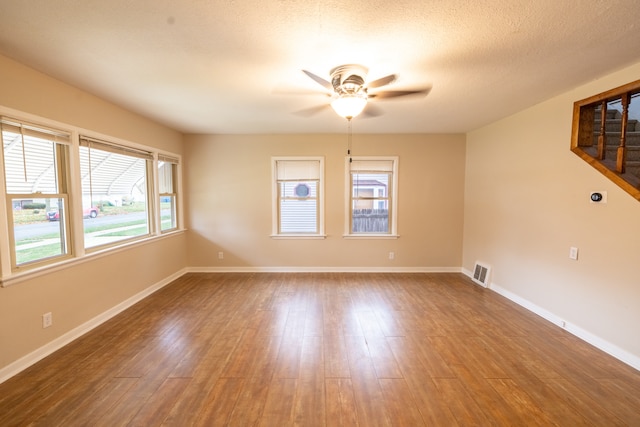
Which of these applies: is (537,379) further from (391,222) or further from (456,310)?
(391,222)

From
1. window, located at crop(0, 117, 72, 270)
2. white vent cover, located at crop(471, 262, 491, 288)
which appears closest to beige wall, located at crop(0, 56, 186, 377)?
window, located at crop(0, 117, 72, 270)

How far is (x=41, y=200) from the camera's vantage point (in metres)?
2.44

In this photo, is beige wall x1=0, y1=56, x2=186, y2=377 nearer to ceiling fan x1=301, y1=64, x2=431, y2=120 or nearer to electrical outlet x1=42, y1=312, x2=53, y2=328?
electrical outlet x1=42, y1=312, x2=53, y2=328

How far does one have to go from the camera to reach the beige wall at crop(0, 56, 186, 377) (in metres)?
2.13

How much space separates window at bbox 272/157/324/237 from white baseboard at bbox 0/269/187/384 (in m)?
2.25

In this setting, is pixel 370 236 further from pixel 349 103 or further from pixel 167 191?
pixel 167 191

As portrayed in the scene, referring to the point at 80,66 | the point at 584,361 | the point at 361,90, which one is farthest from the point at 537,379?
the point at 80,66

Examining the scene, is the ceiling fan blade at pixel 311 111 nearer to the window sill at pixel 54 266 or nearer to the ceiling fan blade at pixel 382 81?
the ceiling fan blade at pixel 382 81

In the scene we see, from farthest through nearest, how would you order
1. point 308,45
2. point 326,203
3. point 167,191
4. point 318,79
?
point 326,203 < point 167,191 < point 318,79 < point 308,45

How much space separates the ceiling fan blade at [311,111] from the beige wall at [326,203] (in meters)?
1.21

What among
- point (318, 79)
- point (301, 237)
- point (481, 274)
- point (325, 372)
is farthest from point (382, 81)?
point (481, 274)

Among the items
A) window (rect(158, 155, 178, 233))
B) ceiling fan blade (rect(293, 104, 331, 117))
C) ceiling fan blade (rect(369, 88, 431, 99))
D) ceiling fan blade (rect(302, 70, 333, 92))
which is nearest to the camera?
ceiling fan blade (rect(302, 70, 333, 92))

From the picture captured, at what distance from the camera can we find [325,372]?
218 cm

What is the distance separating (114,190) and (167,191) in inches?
→ 43.2
